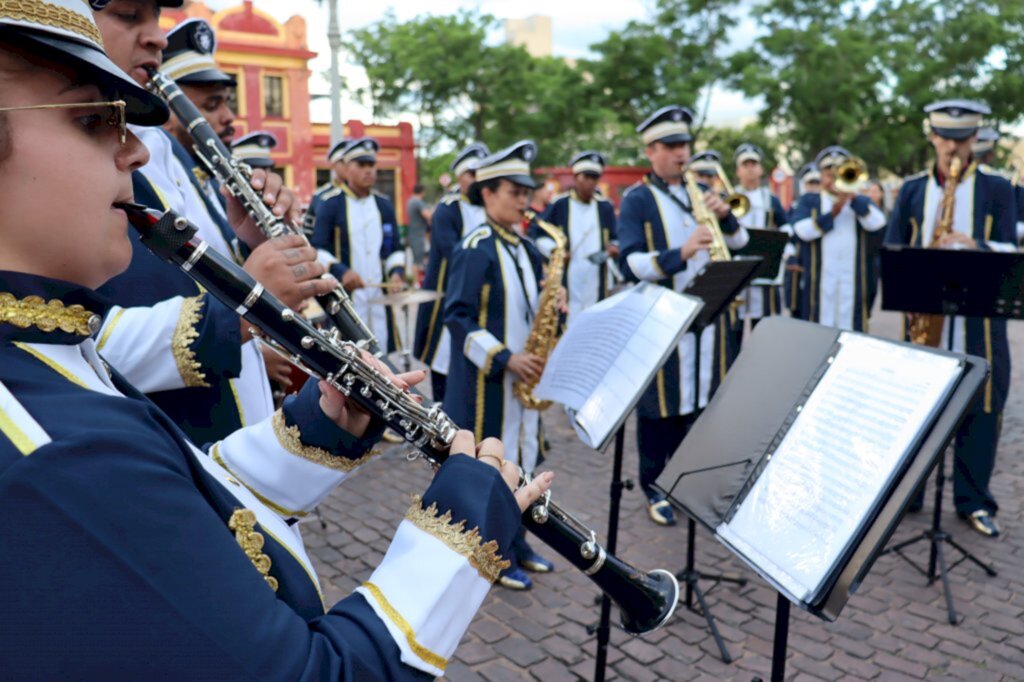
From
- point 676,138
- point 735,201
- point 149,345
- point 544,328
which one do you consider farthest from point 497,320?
point 735,201

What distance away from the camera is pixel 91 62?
1.12 m

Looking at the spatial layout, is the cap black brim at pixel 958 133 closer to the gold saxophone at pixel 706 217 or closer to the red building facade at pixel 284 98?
the gold saxophone at pixel 706 217

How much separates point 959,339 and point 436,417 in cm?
451

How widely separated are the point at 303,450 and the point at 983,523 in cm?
473

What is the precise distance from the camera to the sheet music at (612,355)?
9.68 ft

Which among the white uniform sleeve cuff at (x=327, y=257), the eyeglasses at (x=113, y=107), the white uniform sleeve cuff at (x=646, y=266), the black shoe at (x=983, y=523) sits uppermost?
the eyeglasses at (x=113, y=107)

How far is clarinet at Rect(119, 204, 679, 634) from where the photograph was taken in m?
1.50

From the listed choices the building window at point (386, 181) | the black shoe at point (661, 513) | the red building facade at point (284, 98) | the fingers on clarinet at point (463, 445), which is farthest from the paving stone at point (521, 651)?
the building window at point (386, 181)

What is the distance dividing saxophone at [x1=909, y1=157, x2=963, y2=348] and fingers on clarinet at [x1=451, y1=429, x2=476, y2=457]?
13.8 ft

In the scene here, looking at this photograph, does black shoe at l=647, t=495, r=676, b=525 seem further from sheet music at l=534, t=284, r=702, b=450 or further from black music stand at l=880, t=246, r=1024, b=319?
sheet music at l=534, t=284, r=702, b=450

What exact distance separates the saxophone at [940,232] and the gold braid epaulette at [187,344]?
4.40m

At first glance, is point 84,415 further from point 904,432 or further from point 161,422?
point 904,432

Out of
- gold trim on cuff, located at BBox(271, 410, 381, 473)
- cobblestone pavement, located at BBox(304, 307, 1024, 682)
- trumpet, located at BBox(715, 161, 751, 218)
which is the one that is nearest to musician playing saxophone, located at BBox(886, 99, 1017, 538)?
cobblestone pavement, located at BBox(304, 307, 1024, 682)

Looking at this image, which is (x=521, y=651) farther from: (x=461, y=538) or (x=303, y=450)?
(x=461, y=538)
